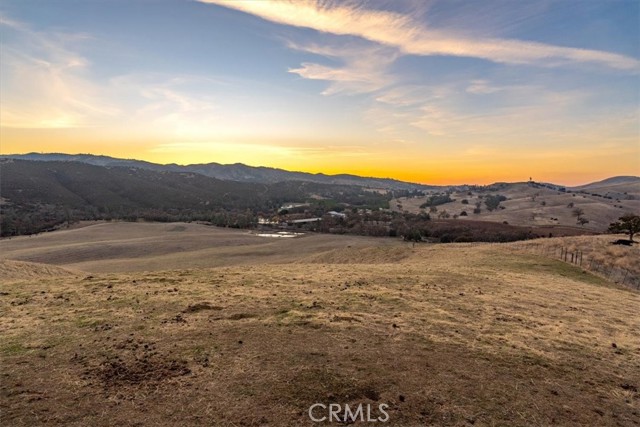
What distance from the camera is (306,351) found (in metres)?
12.3

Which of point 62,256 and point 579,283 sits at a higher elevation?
point 579,283

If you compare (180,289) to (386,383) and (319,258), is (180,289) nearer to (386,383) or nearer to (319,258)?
(386,383)

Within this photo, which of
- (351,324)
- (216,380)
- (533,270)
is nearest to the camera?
(216,380)

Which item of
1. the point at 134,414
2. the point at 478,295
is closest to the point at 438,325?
the point at 478,295

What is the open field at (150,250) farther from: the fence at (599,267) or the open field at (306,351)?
the open field at (306,351)

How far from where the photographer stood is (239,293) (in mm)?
20047

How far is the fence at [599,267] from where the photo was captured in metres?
30.8

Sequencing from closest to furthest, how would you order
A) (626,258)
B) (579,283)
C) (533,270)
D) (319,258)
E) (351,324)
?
1. (351,324)
2. (579,283)
3. (533,270)
4. (626,258)
5. (319,258)

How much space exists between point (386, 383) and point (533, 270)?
2793cm

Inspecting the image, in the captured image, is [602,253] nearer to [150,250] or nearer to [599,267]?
[599,267]

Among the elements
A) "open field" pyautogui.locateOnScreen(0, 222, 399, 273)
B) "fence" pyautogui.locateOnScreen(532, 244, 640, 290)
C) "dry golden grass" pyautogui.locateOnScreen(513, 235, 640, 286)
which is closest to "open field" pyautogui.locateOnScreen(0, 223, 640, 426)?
"fence" pyautogui.locateOnScreen(532, 244, 640, 290)

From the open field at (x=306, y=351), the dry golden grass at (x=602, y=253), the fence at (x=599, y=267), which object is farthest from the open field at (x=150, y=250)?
the open field at (x=306, y=351)

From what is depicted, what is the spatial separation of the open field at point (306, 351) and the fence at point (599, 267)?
28.2ft

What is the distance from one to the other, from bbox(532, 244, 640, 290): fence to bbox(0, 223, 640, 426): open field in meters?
8.60
